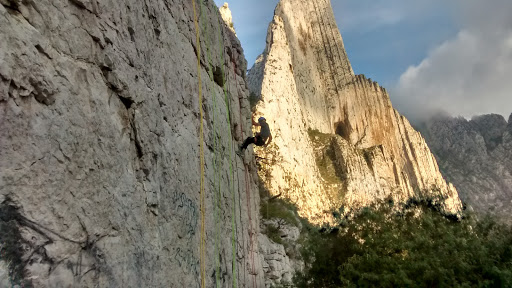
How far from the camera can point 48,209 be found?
10.0 ft

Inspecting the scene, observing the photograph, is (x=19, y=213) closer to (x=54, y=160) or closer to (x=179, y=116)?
(x=54, y=160)

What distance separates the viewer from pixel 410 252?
10.7m

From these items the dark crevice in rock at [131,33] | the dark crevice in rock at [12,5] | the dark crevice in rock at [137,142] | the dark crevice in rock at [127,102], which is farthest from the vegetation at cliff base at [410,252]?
the dark crevice in rock at [12,5]

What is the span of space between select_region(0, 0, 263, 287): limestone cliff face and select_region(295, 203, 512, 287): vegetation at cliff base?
5259 millimetres

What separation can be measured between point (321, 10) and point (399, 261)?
4306cm

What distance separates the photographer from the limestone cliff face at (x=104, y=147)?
2955mm

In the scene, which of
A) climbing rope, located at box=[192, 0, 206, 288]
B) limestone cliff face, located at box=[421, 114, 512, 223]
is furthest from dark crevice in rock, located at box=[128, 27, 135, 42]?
limestone cliff face, located at box=[421, 114, 512, 223]

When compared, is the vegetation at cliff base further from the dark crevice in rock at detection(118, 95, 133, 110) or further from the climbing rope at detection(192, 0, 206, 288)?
the dark crevice in rock at detection(118, 95, 133, 110)

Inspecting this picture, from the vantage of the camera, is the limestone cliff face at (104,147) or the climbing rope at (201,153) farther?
the climbing rope at (201,153)

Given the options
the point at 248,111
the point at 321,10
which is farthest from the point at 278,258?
the point at 321,10

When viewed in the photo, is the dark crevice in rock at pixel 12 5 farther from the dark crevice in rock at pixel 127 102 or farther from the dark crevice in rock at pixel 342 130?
the dark crevice in rock at pixel 342 130

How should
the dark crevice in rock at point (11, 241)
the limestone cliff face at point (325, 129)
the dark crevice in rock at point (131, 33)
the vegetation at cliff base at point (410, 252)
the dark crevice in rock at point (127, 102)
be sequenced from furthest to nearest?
1. the limestone cliff face at point (325, 129)
2. the vegetation at cliff base at point (410, 252)
3. the dark crevice in rock at point (131, 33)
4. the dark crevice in rock at point (127, 102)
5. the dark crevice in rock at point (11, 241)

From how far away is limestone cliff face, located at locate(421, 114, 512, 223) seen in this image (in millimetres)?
68750

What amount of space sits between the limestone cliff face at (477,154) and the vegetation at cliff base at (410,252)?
5665 centimetres
